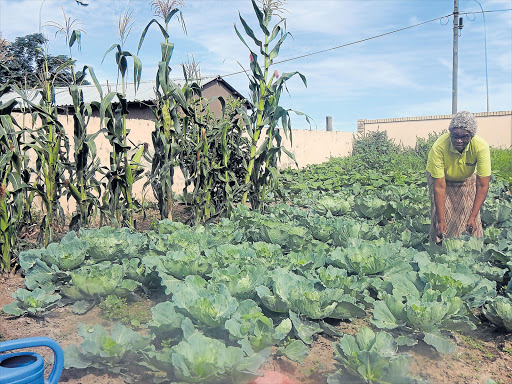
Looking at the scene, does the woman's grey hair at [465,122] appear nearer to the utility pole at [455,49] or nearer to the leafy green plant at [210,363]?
the leafy green plant at [210,363]

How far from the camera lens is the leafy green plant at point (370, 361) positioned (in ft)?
7.14

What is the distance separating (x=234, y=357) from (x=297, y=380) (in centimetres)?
46

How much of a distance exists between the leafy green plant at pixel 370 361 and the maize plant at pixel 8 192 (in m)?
3.37

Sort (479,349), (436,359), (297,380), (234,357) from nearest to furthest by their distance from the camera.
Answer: (234,357) < (297,380) < (436,359) < (479,349)

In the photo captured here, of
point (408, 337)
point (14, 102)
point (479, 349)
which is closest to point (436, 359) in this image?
point (408, 337)

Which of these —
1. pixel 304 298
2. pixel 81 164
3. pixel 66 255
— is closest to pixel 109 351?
pixel 304 298

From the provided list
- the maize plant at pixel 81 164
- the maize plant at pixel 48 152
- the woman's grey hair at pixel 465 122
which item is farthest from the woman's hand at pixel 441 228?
the maize plant at pixel 48 152

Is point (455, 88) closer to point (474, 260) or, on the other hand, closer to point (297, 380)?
point (474, 260)

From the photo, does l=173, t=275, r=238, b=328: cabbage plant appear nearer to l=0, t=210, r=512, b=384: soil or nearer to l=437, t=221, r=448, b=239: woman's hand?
l=0, t=210, r=512, b=384: soil

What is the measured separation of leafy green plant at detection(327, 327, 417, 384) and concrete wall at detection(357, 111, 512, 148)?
67.1 feet

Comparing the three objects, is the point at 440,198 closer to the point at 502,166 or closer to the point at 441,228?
the point at 441,228

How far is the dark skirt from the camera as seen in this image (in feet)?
15.5

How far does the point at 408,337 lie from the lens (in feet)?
8.93

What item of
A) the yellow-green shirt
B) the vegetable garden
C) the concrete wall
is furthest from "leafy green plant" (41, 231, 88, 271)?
the concrete wall
